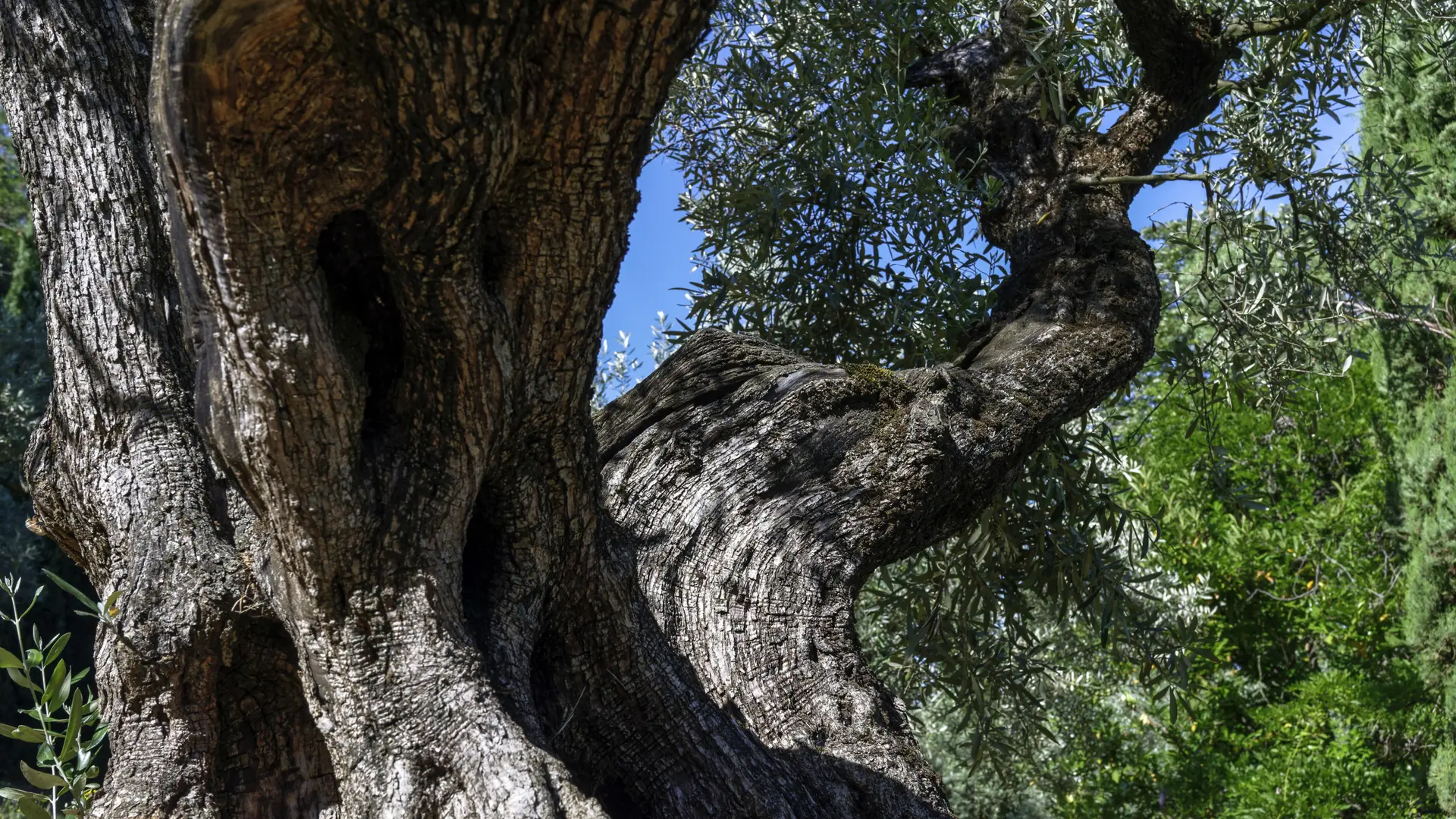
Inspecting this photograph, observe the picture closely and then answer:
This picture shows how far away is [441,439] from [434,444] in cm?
2

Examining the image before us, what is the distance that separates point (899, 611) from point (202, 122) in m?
5.51

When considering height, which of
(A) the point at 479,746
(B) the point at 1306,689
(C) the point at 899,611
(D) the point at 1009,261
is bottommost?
(B) the point at 1306,689

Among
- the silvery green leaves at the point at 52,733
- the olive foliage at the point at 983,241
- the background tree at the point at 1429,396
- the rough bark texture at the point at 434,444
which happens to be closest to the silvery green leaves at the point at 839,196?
the olive foliage at the point at 983,241

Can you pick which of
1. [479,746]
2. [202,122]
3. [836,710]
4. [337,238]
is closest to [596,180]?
[337,238]

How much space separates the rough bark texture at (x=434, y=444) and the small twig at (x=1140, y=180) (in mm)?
910

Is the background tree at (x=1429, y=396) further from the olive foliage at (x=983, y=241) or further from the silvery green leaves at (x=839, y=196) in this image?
the silvery green leaves at (x=839, y=196)

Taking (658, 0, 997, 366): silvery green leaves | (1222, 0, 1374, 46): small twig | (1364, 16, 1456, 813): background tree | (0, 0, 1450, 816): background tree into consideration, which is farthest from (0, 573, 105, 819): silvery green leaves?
(1364, 16, 1456, 813): background tree

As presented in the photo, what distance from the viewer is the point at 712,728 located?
103 inches

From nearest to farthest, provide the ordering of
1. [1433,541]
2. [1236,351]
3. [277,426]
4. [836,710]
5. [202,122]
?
[202,122] → [277,426] → [836,710] → [1236,351] → [1433,541]

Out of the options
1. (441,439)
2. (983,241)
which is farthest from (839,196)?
(441,439)

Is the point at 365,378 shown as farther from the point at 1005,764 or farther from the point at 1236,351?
the point at 1005,764

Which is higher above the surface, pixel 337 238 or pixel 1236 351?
pixel 337 238

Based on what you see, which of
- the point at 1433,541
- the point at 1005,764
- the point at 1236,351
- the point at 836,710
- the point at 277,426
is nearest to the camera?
the point at 277,426

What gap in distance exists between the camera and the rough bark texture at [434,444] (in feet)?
6.13
